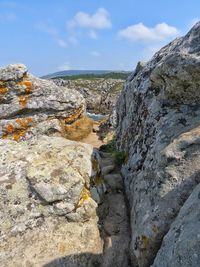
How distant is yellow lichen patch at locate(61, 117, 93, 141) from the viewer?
18812mm

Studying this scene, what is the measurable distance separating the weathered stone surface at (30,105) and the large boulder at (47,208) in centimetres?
798

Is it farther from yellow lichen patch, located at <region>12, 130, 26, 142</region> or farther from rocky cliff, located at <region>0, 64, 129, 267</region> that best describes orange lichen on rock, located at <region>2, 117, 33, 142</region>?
rocky cliff, located at <region>0, 64, 129, 267</region>

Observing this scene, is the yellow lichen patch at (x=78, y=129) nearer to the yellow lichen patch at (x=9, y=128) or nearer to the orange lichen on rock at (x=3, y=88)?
the yellow lichen patch at (x=9, y=128)

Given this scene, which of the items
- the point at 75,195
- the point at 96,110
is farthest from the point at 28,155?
the point at 96,110

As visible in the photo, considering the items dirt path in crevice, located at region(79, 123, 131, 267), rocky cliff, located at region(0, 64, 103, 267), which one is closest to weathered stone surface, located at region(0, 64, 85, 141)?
dirt path in crevice, located at region(79, 123, 131, 267)

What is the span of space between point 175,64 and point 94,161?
3475 mm

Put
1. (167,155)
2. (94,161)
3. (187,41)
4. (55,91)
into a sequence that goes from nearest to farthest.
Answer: (167,155) < (187,41) < (94,161) < (55,91)

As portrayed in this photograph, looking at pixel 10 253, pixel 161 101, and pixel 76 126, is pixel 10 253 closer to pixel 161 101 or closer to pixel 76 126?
pixel 161 101

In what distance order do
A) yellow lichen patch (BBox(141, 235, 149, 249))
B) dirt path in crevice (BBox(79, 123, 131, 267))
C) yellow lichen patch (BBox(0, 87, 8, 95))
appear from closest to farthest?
yellow lichen patch (BBox(141, 235, 149, 249)) → dirt path in crevice (BBox(79, 123, 131, 267)) → yellow lichen patch (BBox(0, 87, 8, 95))

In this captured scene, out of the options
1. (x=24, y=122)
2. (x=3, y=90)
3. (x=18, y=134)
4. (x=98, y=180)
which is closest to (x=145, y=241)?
(x=98, y=180)

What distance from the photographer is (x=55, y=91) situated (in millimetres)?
19328

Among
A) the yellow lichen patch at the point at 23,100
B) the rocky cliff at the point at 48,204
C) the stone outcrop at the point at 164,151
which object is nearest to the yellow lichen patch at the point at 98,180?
the rocky cliff at the point at 48,204

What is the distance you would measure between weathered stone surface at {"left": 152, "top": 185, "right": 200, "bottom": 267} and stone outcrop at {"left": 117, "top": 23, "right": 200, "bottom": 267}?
14mm

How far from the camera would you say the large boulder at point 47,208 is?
7.55 m
